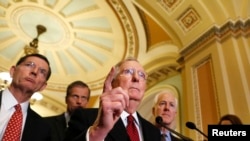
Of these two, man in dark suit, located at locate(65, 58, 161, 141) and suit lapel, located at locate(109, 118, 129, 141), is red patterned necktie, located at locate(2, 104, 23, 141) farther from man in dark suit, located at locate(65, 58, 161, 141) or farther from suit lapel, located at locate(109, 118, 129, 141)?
suit lapel, located at locate(109, 118, 129, 141)

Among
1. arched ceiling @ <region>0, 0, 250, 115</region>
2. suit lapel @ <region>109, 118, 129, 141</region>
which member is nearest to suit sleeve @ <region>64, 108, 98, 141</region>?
suit lapel @ <region>109, 118, 129, 141</region>

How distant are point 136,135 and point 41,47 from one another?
7512 millimetres

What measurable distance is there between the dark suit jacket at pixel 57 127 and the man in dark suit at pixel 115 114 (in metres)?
0.53

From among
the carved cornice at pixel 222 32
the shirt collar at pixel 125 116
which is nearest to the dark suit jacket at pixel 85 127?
the shirt collar at pixel 125 116

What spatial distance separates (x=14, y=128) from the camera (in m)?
1.83

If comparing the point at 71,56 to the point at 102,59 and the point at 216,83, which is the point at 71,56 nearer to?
the point at 102,59

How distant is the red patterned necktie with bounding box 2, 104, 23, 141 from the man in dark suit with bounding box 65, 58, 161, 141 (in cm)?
52

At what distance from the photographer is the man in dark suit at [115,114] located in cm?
102

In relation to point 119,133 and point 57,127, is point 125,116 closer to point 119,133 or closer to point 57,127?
point 119,133

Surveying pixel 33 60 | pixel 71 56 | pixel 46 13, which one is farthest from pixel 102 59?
pixel 33 60

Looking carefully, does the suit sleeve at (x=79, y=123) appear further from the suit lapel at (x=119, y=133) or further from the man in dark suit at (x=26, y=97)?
the man in dark suit at (x=26, y=97)

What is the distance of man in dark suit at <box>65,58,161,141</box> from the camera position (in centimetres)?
102

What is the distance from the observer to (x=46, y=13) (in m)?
7.39

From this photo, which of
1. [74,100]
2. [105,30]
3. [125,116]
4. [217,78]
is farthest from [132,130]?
[105,30]
